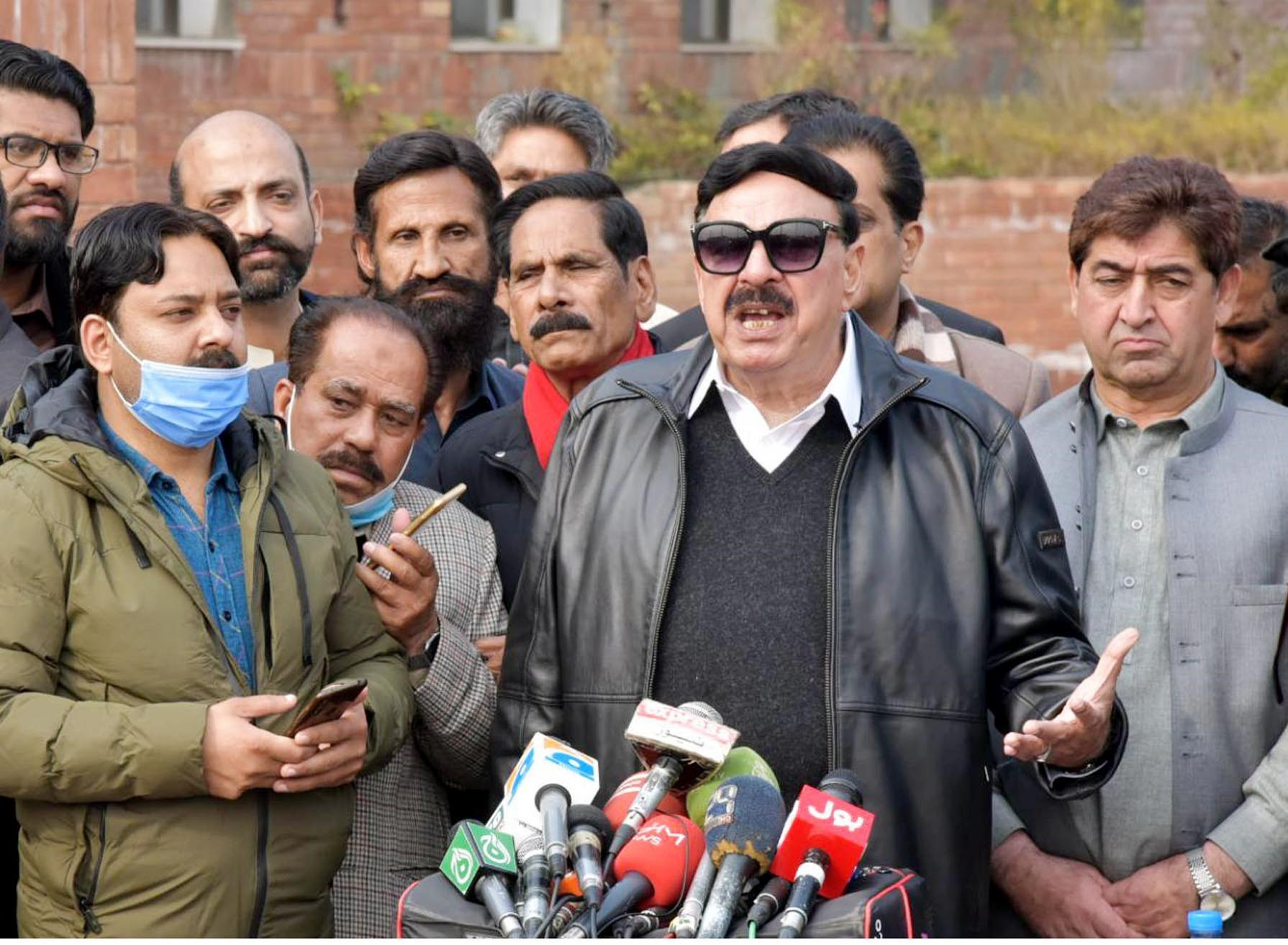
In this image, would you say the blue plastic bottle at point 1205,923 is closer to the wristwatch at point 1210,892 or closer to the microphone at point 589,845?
the wristwatch at point 1210,892

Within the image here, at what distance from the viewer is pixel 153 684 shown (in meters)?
4.10

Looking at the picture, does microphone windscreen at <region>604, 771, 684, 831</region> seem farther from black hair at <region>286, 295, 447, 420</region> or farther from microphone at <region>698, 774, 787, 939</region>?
black hair at <region>286, 295, 447, 420</region>

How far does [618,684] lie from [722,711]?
0.23m

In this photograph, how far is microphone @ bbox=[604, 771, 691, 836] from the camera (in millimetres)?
3756

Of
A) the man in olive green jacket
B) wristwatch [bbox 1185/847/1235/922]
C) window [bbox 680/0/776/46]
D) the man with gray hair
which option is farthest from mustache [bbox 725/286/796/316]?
window [bbox 680/0/776/46]

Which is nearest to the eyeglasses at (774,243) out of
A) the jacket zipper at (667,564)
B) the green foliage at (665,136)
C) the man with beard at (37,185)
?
the jacket zipper at (667,564)

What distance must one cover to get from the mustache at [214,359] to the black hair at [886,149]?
223cm

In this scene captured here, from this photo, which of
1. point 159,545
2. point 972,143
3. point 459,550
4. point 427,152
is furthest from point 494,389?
point 972,143

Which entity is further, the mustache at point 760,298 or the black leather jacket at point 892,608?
the mustache at point 760,298

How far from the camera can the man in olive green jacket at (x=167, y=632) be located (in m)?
4.00

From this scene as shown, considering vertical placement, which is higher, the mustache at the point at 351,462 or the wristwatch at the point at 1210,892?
the mustache at the point at 351,462

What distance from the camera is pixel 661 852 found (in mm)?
3555

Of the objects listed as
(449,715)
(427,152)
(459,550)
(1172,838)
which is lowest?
(1172,838)

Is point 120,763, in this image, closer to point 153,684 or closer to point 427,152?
point 153,684
